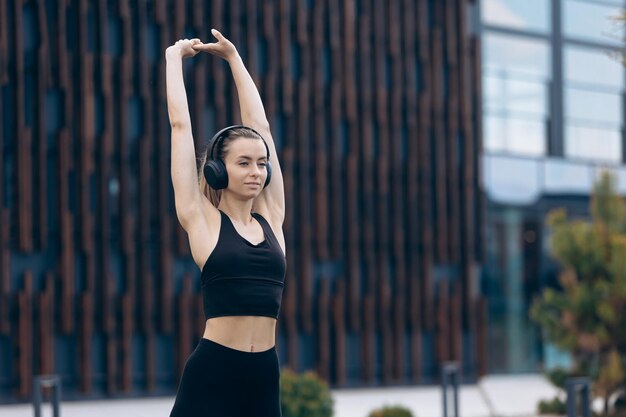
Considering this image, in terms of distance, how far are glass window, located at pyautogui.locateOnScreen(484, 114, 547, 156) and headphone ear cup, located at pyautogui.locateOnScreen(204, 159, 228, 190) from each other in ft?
82.1

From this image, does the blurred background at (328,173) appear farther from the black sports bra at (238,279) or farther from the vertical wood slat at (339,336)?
the black sports bra at (238,279)

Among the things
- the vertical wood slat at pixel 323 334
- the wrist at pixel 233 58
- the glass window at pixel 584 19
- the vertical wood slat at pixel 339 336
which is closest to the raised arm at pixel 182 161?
the wrist at pixel 233 58

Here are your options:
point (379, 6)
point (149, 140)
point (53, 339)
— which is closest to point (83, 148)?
point (149, 140)

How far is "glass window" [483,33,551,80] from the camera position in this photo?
30.2m

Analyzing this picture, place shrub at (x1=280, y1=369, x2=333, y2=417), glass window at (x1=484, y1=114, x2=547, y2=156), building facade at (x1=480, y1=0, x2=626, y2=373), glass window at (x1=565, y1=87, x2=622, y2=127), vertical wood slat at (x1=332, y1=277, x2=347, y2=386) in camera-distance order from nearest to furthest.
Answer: shrub at (x1=280, y1=369, x2=333, y2=417) → vertical wood slat at (x1=332, y1=277, x2=347, y2=386) → glass window at (x1=484, y1=114, x2=547, y2=156) → building facade at (x1=480, y1=0, x2=626, y2=373) → glass window at (x1=565, y1=87, x2=622, y2=127)

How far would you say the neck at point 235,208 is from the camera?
537cm

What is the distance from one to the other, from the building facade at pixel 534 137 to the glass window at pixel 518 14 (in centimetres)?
2

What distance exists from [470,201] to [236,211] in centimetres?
2320

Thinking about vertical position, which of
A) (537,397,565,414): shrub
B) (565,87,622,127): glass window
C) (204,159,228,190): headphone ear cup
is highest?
(565,87,622,127): glass window

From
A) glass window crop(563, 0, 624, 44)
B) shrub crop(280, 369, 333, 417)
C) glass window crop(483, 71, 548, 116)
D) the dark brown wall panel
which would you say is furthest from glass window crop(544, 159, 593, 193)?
shrub crop(280, 369, 333, 417)

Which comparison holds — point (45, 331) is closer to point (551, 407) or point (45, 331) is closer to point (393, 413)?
point (393, 413)

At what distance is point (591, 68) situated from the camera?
32.6 meters

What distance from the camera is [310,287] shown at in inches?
1016

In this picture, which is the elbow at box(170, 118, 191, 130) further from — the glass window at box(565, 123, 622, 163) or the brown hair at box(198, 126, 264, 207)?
the glass window at box(565, 123, 622, 163)
